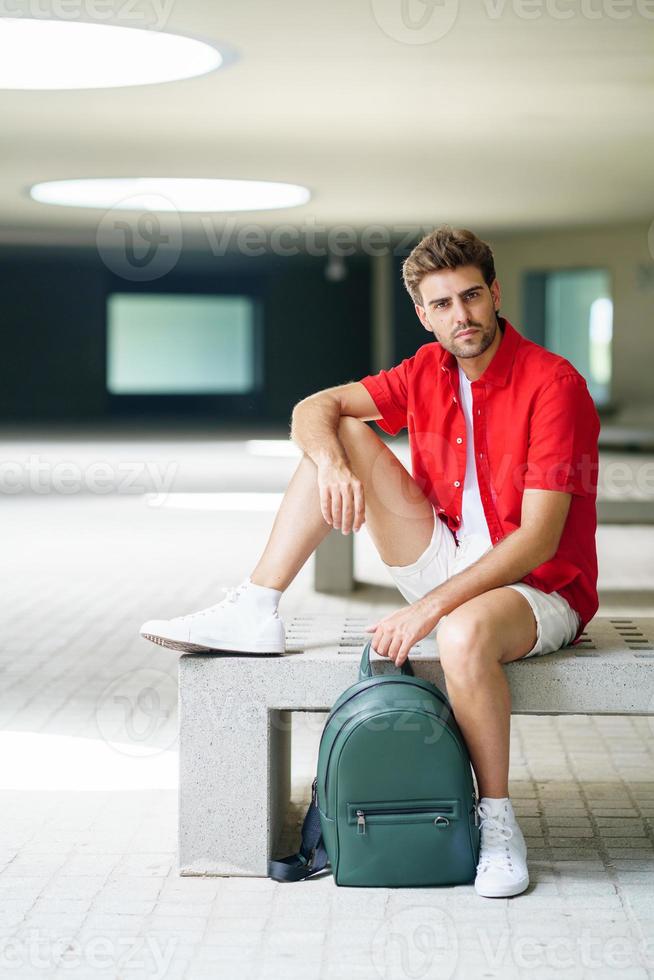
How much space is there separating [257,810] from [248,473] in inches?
505

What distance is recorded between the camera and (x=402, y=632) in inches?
133

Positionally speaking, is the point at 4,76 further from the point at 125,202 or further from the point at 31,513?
the point at 125,202

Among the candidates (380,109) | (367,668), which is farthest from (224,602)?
(380,109)

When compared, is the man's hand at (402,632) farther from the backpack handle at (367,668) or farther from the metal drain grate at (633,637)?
the metal drain grate at (633,637)

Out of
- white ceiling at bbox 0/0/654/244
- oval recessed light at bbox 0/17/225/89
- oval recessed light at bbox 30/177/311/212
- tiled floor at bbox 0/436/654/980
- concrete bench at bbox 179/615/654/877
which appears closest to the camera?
tiled floor at bbox 0/436/654/980

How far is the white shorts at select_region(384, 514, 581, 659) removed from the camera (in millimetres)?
3482

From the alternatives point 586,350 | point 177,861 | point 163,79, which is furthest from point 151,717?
point 586,350

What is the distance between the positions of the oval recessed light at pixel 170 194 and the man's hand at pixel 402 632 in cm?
1233

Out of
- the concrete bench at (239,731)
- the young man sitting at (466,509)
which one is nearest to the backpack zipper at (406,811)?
the young man sitting at (466,509)

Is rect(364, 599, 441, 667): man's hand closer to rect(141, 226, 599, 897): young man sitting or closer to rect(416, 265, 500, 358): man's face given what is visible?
rect(141, 226, 599, 897): young man sitting

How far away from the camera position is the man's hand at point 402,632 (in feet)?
11.1

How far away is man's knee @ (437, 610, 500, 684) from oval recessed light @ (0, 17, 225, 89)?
19.0ft

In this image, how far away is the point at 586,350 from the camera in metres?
25.8

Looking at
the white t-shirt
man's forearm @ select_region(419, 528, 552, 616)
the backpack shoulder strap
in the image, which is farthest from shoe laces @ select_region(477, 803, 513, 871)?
the white t-shirt
